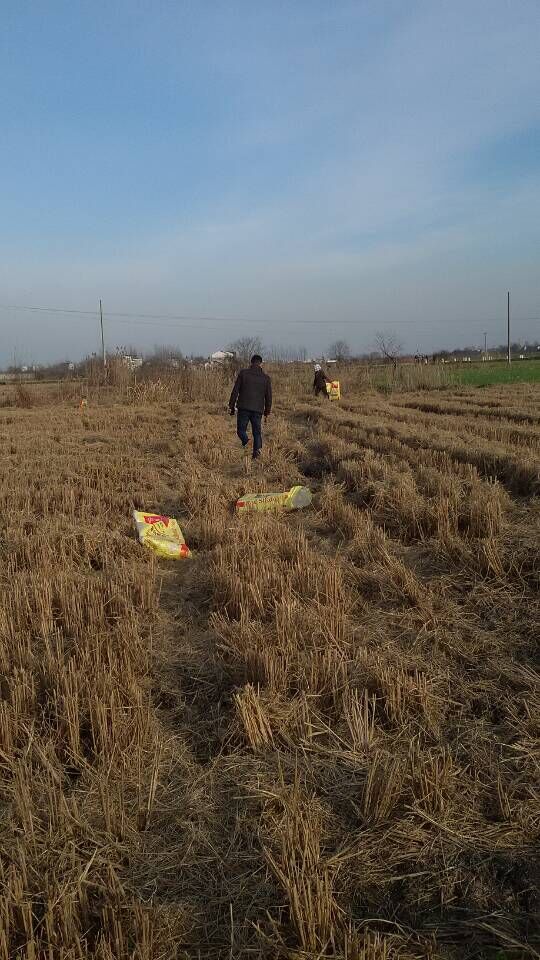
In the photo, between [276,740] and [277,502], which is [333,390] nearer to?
[277,502]

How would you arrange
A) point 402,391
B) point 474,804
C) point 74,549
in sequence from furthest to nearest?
point 402,391
point 74,549
point 474,804

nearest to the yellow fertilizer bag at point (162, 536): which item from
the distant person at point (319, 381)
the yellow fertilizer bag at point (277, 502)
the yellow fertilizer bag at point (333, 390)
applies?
the yellow fertilizer bag at point (277, 502)

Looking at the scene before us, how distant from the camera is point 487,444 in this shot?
30.7 feet

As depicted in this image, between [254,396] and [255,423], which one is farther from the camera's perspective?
Answer: [255,423]

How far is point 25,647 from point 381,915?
247cm

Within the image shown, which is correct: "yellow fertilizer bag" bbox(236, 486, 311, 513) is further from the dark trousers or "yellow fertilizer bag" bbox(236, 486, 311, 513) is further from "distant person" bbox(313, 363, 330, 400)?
"distant person" bbox(313, 363, 330, 400)

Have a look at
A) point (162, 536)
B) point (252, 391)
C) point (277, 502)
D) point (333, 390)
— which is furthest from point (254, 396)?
point (333, 390)

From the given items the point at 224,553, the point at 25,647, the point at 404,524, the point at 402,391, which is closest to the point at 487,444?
the point at 404,524

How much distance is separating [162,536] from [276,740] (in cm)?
328

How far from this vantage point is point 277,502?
6.77 m

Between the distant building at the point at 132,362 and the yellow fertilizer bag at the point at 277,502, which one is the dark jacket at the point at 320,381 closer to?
the distant building at the point at 132,362

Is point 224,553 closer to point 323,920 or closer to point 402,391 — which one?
point 323,920

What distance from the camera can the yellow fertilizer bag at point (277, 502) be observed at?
6.70 meters

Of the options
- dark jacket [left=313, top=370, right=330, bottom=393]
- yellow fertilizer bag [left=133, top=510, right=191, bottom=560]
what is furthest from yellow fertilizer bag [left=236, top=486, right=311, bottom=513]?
dark jacket [left=313, top=370, right=330, bottom=393]
